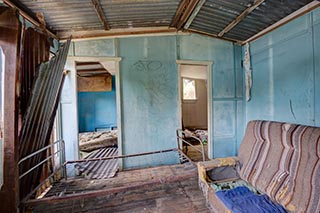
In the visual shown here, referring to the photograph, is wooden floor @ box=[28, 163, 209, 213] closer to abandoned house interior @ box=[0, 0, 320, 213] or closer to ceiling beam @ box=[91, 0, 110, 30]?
abandoned house interior @ box=[0, 0, 320, 213]

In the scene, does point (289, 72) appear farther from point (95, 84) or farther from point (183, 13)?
point (95, 84)

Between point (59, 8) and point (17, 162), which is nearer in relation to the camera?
point (17, 162)

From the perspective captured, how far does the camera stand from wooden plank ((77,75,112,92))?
262 inches

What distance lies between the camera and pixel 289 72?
9.91 ft

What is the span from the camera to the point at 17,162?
5.49ft

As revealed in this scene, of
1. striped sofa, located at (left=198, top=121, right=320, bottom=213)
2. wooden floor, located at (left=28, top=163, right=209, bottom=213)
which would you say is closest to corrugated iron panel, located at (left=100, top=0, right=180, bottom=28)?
striped sofa, located at (left=198, top=121, right=320, bottom=213)

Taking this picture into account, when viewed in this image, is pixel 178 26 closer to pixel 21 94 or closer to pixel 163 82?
pixel 163 82

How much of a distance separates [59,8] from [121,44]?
49.8 inches

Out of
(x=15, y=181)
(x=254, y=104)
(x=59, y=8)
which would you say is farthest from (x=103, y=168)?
(x=254, y=104)

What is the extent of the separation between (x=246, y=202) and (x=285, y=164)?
0.52 meters

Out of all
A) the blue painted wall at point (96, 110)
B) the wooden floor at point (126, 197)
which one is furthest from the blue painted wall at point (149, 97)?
the blue painted wall at point (96, 110)

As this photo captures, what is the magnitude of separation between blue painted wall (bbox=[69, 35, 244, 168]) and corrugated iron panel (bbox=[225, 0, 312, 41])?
534mm

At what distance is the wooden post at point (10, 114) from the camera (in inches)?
62.9

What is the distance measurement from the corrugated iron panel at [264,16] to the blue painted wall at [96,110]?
483 cm
